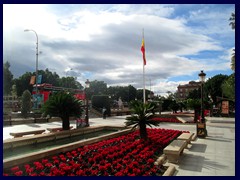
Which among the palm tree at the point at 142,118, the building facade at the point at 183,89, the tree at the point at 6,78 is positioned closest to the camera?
the tree at the point at 6,78

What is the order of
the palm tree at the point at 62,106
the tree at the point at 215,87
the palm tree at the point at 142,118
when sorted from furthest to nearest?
the tree at the point at 215,87, the palm tree at the point at 62,106, the palm tree at the point at 142,118

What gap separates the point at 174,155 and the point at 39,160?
13.1 ft

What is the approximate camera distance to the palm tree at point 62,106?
40.2ft

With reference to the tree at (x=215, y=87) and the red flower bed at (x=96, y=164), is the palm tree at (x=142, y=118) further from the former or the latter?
the tree at (x=215, y=87)

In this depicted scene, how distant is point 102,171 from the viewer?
599 centimetres

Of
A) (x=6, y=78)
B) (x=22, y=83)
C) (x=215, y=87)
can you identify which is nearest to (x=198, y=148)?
(x=6, y=78)

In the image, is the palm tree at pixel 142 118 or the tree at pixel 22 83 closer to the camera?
Answer: the palm tree at pixel 142 118

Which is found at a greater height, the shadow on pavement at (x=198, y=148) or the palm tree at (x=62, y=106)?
the palm tree at (x=62, y=106)

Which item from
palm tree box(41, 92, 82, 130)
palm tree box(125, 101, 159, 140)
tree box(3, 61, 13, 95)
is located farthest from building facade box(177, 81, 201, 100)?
palm tree box(125, 101, 159, 140)

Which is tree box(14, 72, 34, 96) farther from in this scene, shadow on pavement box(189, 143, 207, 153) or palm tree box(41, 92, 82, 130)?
shadow on pavement box(189, 143, 207, 153)

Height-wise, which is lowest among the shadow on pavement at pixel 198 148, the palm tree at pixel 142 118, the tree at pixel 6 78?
the shadow on pavement at pixel 198 148

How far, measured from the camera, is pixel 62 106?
40.5 ft

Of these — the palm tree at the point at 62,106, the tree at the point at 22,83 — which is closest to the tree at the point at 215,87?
the tree at the point at 22,83

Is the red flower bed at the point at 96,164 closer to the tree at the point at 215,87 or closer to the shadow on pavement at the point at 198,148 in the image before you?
the shadow on pavement at the point at 198,148
